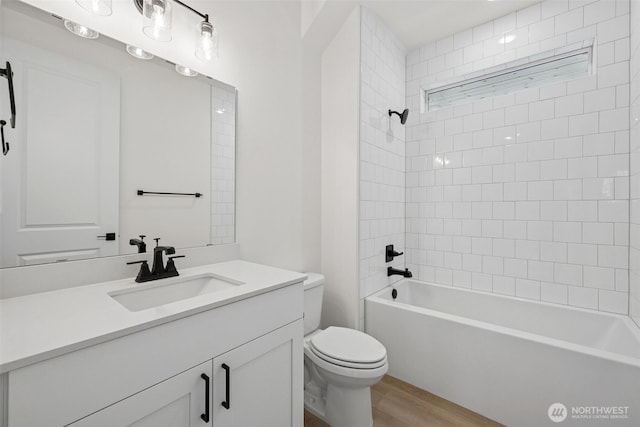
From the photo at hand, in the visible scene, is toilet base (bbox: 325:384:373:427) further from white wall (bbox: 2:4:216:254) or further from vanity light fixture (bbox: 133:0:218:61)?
vanity light fixture (bbox: 133:0:218:61)

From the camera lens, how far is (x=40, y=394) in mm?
617

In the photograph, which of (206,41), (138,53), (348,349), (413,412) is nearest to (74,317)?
(138,53)

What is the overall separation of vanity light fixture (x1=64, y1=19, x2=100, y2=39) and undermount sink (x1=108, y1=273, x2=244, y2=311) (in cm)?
102

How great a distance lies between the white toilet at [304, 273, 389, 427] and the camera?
1.44m

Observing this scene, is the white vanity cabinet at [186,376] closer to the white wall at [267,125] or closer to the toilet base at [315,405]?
the toilet base at [315,405]

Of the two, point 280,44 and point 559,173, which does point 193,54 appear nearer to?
point 280,44

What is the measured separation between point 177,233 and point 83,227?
0.37 meters

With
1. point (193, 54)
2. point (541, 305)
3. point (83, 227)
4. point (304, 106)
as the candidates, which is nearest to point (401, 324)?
point (541, 305)

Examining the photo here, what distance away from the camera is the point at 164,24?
→ 1260mm

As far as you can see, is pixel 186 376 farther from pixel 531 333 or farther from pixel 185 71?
pixel 531 333

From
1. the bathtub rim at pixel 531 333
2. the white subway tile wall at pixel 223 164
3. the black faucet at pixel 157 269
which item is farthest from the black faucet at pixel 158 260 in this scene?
the bathtub rim at pixel 531 333

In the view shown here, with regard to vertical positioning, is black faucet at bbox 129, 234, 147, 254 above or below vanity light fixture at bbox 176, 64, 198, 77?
below

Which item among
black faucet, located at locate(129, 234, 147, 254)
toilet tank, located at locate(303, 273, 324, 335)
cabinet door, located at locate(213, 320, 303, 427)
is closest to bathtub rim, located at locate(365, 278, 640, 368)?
toilet tank, located at locate(303, 273, 324, 335)

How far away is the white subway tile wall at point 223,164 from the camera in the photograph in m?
1.56
